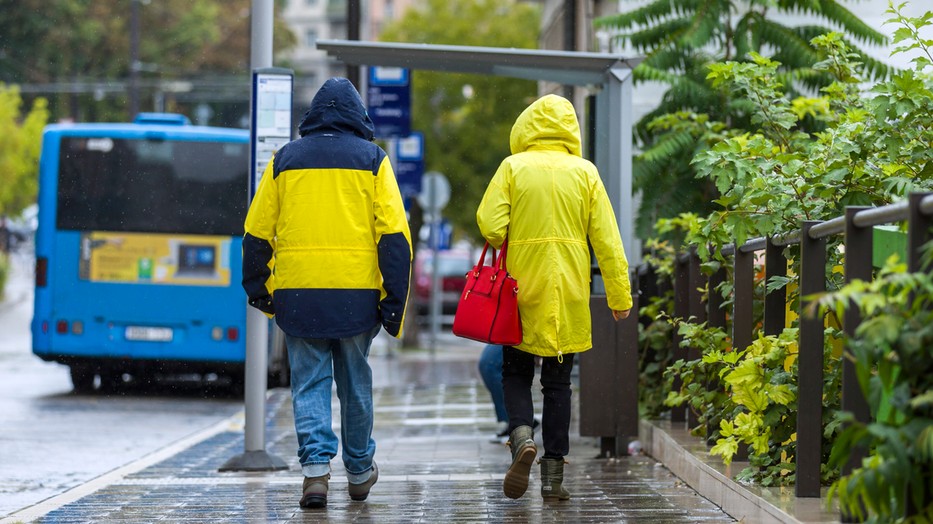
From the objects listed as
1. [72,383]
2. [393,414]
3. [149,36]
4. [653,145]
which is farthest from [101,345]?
[149,36]

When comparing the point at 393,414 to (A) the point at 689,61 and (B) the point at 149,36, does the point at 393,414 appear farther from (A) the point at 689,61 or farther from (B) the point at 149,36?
(B) the point at 149,36

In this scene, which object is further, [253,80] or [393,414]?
[393,414]

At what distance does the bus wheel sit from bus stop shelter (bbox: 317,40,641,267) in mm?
8090

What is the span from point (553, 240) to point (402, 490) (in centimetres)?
153

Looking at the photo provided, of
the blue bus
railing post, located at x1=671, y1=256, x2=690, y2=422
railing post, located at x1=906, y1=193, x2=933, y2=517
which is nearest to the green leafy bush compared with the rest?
railing post, located at x1=906, y1=193, x2=933, y2=517

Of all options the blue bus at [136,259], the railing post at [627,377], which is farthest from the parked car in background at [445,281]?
the railing post at [627,377]

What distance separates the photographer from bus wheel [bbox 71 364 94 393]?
16016 mm

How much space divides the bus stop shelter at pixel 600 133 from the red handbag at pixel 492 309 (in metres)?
1.85

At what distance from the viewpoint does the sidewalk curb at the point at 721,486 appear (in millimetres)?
4953

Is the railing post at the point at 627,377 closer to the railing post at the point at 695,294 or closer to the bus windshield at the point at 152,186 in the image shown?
the railing post at the point at 695,294

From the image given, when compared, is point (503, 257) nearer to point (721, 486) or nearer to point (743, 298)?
point (743, 298)

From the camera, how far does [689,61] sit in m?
11.1

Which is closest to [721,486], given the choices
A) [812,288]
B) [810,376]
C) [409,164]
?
[810,376]

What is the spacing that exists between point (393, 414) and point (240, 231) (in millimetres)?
3917
